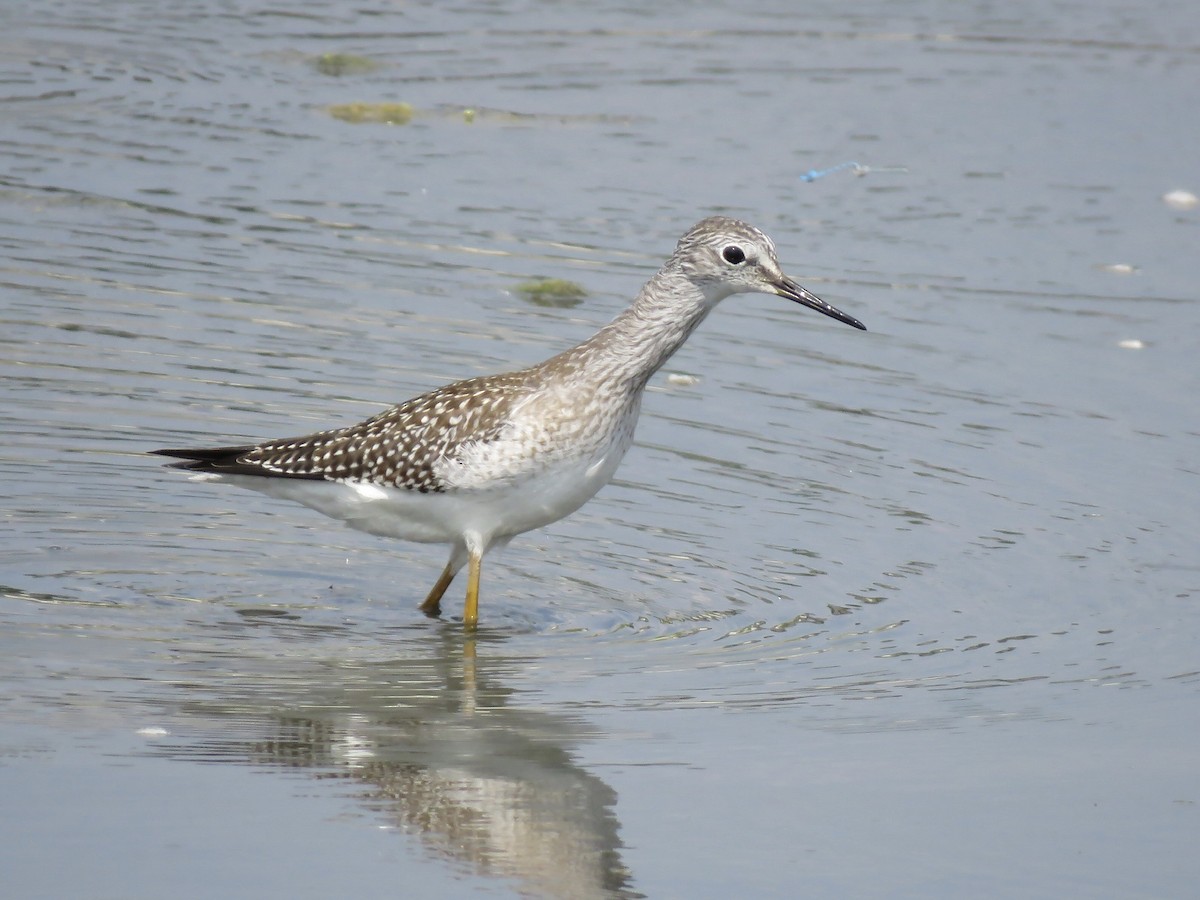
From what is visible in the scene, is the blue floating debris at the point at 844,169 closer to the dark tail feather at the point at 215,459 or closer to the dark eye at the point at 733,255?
the dark eye at the point at 733,255

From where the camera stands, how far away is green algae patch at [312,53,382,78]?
16.4 metres

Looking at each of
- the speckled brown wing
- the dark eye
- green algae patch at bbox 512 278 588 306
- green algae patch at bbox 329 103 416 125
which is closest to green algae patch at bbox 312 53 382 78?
green algae patch at bbox 329 103 416 125

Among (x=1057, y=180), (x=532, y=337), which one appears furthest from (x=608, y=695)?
(x=1057, y=180)

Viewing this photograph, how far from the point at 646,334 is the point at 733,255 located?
0.50m

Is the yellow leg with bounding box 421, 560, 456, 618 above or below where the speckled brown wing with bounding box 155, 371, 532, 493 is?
below

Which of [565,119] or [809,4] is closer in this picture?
[565,119]

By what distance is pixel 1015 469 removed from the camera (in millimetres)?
9789

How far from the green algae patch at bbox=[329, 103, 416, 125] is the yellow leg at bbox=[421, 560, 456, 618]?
717cm

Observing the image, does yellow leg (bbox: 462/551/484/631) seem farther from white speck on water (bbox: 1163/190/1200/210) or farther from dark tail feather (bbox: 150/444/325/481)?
white speck on water (bbox: 1163/190/1200/210)

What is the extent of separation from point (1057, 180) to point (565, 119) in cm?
384

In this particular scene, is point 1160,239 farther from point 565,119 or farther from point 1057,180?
point 565,119

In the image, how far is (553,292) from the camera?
11766 millimetres

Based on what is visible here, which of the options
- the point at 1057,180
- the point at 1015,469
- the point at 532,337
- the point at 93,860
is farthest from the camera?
the point at 1057,180

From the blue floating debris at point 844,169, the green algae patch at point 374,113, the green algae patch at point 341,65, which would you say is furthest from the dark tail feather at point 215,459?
the green algae patch at point 341,65
